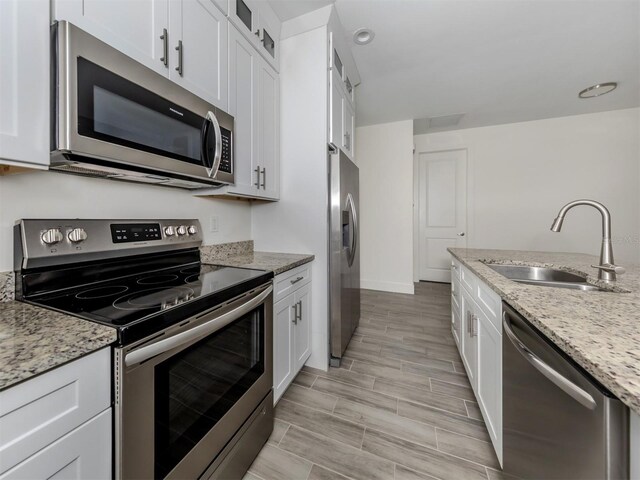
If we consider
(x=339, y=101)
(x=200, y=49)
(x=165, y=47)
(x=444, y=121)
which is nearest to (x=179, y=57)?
(x=165, y=47)

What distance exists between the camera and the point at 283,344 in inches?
62.2

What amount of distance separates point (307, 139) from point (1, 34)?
152 cm

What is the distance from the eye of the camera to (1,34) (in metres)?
0.71

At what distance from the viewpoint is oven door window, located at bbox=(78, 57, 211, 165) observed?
86 centimetres

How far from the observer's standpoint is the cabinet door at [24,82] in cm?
71

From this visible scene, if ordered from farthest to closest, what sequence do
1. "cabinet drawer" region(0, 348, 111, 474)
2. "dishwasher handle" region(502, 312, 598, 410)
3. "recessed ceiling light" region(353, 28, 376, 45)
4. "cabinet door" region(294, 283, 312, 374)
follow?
"recessed ceiling light" region(353, 28, 376, 45) → "cabinet door" region(294, 283, 312, 374) → "dishwasher handle" region(502, 312, 598, 410) → "cabinet drawer" region(0, 348, 111, 474)

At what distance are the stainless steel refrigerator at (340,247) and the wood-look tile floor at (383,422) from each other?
0.89 ft

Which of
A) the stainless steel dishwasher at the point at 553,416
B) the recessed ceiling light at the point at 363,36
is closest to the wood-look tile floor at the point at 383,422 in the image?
the stainless steel dishwasher at the point at 553,416

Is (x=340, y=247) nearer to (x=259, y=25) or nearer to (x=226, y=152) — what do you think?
(x=226, y=152)

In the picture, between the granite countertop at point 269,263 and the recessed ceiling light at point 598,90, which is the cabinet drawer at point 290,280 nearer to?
the granite countertop at point 269,263

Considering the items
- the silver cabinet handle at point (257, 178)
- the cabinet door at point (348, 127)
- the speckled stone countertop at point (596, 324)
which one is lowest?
the speckled stone countertop at point (596, 324)

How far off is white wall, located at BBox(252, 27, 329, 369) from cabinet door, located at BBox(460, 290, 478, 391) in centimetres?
97

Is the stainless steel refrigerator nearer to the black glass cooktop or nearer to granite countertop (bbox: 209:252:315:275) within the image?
granite countertop (bbox: 209:252:315:275)

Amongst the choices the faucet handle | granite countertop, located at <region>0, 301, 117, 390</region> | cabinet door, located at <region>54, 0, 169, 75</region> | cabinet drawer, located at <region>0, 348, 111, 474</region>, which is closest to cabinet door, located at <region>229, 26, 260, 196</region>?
cabinet door, located at <region>54, 0, 169, 75</region>
